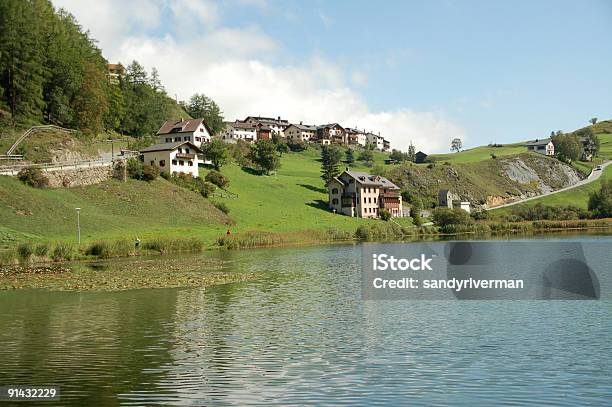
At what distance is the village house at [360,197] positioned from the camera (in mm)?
144000

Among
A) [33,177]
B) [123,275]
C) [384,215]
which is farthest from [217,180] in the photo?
[123,275]

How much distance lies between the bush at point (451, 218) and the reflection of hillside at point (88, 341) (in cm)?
10274

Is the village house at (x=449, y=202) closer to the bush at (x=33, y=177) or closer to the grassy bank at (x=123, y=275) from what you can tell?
the bush at (x=33, y=177)

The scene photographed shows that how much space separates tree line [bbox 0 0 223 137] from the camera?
120 m

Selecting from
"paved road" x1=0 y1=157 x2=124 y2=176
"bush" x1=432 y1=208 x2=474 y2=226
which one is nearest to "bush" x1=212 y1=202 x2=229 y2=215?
"paved road" x1=0 y1=157 x2=124 y2=176

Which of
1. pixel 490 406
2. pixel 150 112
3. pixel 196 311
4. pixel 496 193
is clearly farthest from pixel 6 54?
pixel 496 193

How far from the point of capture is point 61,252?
70375 mm

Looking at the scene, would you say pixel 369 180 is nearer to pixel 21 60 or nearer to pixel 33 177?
pixel 33 177

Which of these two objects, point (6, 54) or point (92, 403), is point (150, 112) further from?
point (92, 403)

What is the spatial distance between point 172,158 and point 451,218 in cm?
6329

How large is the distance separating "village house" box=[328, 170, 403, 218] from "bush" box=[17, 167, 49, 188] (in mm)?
65130

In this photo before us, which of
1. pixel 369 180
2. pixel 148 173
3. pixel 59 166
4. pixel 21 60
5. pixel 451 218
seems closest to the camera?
pixel 59 166

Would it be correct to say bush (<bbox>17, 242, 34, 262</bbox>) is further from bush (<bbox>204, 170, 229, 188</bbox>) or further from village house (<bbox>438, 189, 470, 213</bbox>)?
village house (<bbox>438, 189, 470, 213</bbox>)

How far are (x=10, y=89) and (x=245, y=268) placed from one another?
289 feet
